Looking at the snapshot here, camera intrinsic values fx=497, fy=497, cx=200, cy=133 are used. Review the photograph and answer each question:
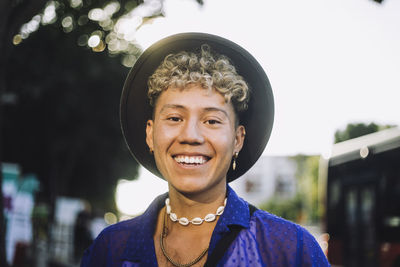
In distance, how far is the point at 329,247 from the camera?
38.7 ft

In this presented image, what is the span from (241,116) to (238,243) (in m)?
0.69

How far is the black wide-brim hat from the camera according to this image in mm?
2545

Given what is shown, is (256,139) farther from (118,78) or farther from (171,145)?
(118,78)

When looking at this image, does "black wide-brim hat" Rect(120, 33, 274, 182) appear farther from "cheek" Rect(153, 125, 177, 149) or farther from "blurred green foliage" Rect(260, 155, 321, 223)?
"blurred green foliage" Rect(260, 155, 321, 223)

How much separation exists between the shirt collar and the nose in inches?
14.5

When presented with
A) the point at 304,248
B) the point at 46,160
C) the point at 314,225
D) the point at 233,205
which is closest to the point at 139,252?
the point at 233,205

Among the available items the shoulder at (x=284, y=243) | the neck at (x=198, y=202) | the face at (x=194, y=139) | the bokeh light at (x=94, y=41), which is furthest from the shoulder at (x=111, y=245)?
the bokeh light at (x=94, y=41)

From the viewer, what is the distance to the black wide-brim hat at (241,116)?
254 centimetres

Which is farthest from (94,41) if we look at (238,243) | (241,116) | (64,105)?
(64,105)

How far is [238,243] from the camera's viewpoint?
228cm

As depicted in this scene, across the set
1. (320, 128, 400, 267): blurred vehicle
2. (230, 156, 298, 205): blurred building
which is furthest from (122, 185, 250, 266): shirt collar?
(230, 156, 298, 205): blurred building

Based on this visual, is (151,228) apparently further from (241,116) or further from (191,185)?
(241,116)

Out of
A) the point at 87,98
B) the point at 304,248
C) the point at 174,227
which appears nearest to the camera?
the point at 304,248

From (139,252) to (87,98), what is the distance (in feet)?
47.1
